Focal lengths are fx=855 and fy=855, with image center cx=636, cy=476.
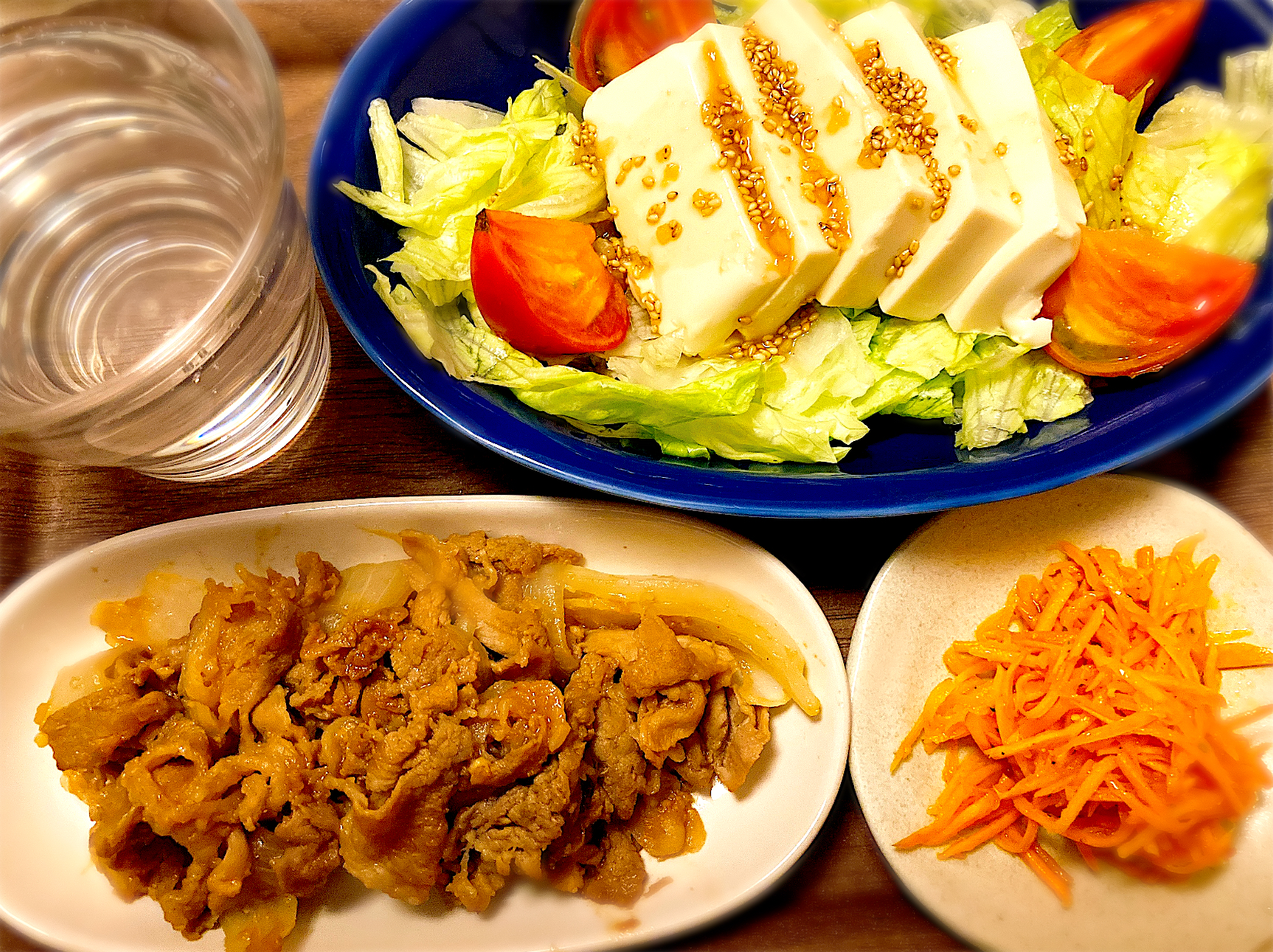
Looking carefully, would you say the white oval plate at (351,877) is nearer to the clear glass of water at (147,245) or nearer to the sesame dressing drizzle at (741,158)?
the clear glass of water at (147,245)

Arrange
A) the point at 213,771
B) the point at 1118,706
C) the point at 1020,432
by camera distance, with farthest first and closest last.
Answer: the point at 1020,432
the point at 1118,706
the point at 213,771

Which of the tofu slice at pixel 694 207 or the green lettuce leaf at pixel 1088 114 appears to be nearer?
the tofu slice at pixel 694 207

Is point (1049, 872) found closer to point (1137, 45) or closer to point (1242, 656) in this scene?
point (1242, 656)

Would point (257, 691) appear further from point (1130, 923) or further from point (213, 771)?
point (1130, 923)

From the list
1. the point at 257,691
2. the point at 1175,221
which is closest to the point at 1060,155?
the point at 1175,221

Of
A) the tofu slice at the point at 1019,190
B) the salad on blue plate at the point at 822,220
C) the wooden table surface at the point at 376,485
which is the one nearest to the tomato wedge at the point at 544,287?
the salad on blue plate at the point at 822,220

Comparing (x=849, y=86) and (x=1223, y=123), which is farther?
(x=1223, y=123)
